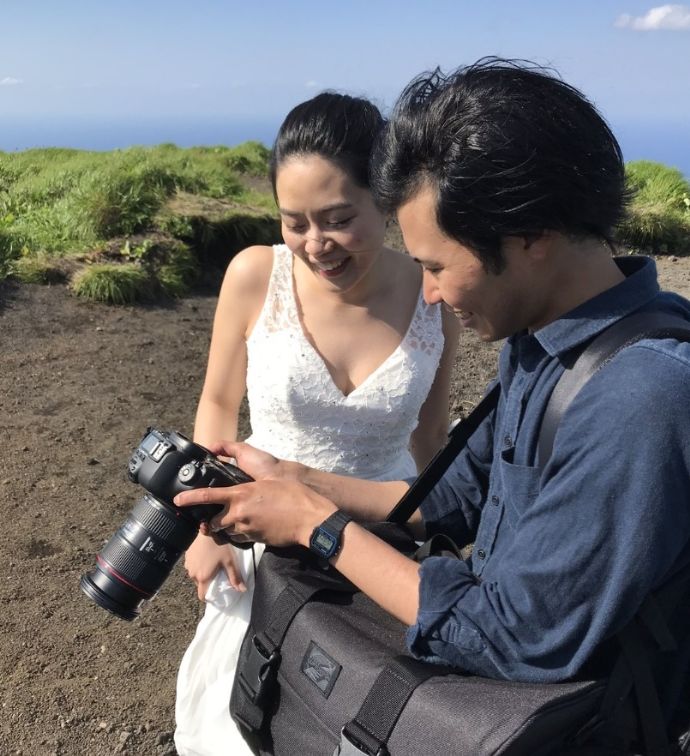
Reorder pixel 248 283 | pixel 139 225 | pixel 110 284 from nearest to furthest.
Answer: pixel 248 283, pixel 110 284, pixel 139 225

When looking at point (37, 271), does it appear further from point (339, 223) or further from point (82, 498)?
point (339, 223)

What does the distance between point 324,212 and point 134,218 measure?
6751mm

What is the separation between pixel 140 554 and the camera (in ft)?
6.94

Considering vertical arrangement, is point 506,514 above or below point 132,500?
above

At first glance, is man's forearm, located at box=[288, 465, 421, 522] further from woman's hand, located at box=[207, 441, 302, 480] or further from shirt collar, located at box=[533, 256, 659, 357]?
shirt collar, located at box=[533, 256, 659, 357]

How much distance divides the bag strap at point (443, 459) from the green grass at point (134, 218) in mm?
6064

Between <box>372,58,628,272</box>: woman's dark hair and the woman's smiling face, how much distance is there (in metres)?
1.01

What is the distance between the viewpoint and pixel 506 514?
1.68 metres

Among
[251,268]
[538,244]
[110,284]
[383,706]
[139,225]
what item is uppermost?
[538,244]

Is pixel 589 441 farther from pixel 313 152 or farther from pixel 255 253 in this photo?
pixel 255 253

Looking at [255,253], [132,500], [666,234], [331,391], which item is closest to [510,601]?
[331,391]

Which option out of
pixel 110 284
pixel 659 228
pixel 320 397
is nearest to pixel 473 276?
pixel 320 397

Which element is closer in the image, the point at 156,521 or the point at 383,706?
the point at 383,706

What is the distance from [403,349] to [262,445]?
59 cm
